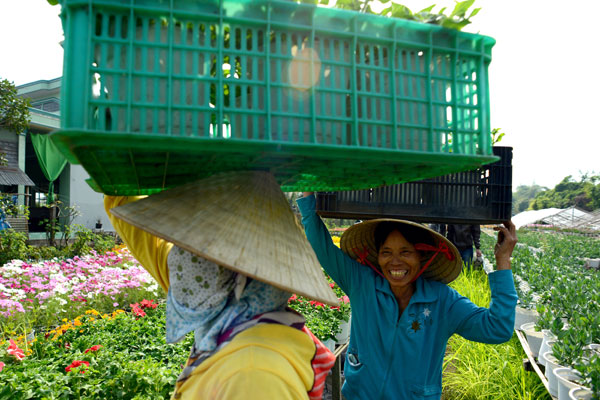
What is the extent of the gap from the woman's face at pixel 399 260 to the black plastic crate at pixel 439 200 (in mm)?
199

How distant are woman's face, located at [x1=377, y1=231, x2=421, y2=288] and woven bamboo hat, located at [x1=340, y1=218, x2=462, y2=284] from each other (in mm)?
71

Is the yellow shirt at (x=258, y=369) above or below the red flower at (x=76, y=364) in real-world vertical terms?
above

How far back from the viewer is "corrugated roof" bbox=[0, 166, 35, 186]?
12.1 meters

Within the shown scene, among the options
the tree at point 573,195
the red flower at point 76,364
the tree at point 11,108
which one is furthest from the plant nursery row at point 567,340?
the tree at point 573,195

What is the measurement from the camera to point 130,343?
9.87ft

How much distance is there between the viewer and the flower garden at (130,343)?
227 centimetres

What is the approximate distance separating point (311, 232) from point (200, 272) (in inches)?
42.9

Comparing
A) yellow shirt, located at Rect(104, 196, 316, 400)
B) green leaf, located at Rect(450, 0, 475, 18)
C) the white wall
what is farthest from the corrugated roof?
green leaf, located at Rect(450, 0, 475, 18)

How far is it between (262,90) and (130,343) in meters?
2.70

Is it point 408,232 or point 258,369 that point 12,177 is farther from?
point 258,369

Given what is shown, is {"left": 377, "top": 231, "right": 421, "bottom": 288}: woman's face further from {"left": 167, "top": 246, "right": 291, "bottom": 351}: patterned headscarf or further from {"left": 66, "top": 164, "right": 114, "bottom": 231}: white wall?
{"left": 66, "top": 164, "right": 114, "bottom": 231}: white wall

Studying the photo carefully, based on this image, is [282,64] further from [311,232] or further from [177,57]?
[311,232]

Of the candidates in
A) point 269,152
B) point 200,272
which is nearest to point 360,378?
point 200,272

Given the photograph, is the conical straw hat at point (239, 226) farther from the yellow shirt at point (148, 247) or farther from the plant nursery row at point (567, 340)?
the plant nursery row at point (567, 340)
